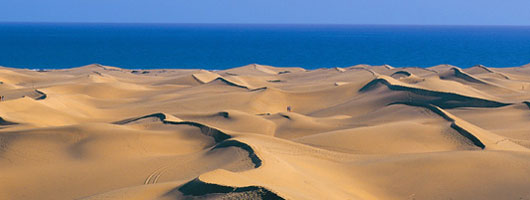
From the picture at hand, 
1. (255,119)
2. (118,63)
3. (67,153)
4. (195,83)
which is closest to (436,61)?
(118,63)

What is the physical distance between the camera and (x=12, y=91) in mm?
32156

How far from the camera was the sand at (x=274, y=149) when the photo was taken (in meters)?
11.4

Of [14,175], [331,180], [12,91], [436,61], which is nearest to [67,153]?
[14,175]

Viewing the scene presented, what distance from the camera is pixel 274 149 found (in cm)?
1438

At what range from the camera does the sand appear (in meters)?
11.4

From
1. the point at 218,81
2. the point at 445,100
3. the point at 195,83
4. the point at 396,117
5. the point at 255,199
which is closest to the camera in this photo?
the point at 255,199

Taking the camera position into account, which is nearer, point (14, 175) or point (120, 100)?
point (14, 175)

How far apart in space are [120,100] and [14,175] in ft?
55.2

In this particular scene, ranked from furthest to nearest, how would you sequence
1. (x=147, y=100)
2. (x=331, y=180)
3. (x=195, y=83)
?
1. (x=195, y=83)
2. (x=147, y=100)
3. (x=331, y=180)

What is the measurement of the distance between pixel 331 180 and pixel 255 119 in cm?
1012

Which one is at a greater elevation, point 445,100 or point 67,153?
point 445,100

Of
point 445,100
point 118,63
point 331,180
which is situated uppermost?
point 118,63

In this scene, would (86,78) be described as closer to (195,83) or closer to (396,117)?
(195,83)

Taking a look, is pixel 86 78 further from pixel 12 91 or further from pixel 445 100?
pixel 445 100
